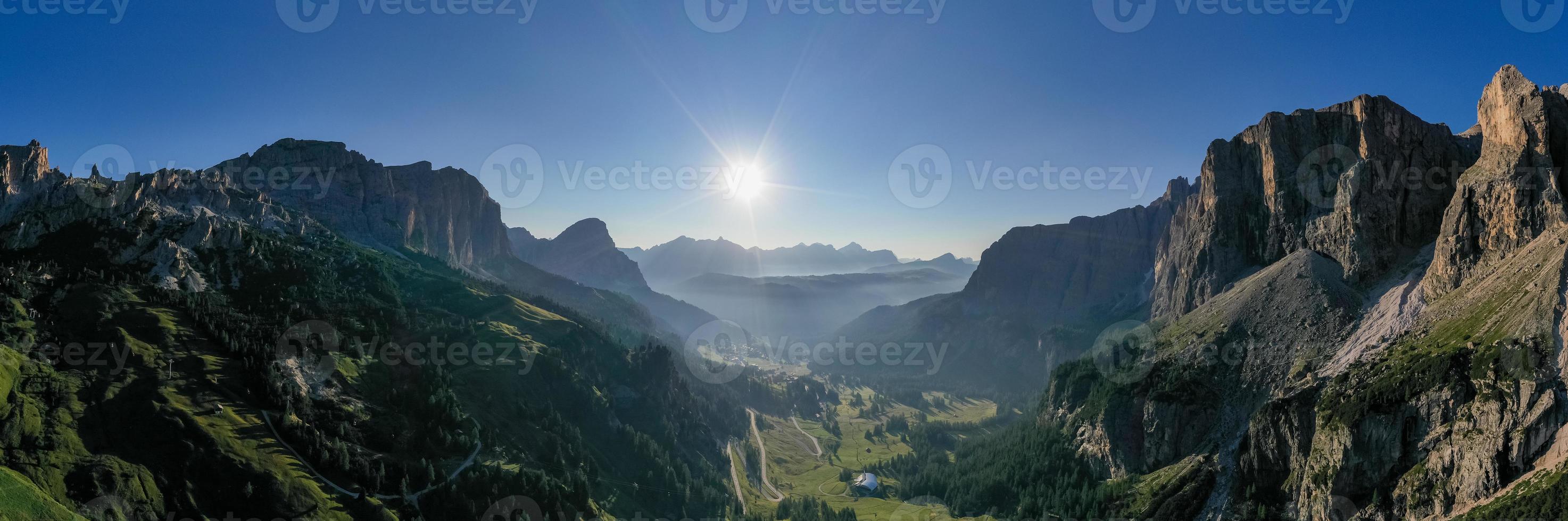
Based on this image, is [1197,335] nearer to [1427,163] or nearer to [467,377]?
[1427,163]

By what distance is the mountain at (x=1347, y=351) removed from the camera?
89625 mm

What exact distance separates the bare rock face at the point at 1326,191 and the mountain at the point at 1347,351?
1.58 feet

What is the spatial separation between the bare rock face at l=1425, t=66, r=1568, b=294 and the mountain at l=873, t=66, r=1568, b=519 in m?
0.33

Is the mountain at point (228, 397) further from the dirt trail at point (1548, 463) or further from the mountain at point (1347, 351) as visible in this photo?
the dirt trail at point (1548, 463)

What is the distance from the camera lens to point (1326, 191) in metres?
158

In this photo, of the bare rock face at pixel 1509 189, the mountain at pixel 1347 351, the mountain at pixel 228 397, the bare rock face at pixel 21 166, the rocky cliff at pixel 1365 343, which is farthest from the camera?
the bare rock face at pixel 21 166

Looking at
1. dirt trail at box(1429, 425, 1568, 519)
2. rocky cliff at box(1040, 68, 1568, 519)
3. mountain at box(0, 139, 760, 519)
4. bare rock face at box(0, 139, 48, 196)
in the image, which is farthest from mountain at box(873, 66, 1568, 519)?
bare rock face at box(0, 139, 48, 196)

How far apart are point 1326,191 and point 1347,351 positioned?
50.8 m

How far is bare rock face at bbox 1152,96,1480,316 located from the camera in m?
142

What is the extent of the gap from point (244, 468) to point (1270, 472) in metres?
181

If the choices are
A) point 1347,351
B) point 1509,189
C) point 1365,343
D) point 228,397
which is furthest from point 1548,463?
point 228,397

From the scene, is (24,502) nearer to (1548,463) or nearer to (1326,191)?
(1548,463)

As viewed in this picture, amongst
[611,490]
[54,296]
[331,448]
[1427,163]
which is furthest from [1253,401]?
[54,296]

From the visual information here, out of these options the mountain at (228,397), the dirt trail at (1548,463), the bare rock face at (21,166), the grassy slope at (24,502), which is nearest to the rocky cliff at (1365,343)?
the dirt trail at (1548,463)
